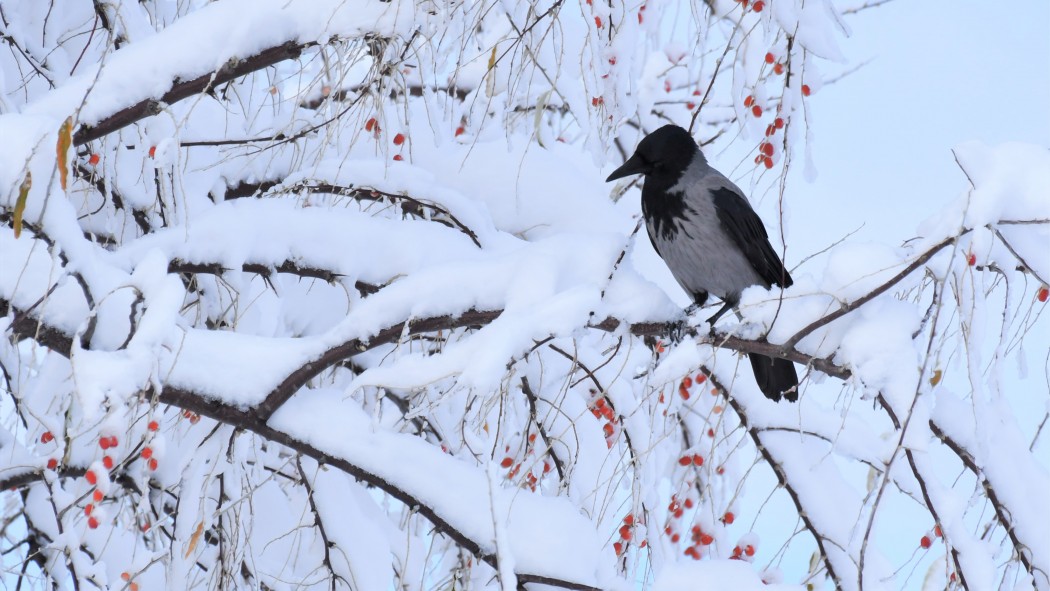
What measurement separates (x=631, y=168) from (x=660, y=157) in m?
0.11

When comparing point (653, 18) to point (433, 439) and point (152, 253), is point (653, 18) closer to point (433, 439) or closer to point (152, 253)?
point (152, 253)

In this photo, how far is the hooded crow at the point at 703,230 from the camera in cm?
335

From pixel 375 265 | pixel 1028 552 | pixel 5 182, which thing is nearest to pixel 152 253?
pixel 5 182

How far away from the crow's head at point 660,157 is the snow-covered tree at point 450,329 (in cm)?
31

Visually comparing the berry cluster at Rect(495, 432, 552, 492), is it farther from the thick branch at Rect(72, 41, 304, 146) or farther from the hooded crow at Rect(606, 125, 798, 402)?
the thick branch at Rect(72, 41, 304, 146)

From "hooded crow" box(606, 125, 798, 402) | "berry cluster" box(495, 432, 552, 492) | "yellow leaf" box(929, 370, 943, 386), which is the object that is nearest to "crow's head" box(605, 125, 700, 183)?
"hooded crow" box(606, 125, 798, 402)

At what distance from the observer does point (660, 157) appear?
3484 millimetres

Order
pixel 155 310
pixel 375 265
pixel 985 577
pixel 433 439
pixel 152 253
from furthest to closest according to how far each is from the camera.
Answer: pixel 433 439
pixel 375 265
pixel 985 577
pixel 152 253
pixel 155 310

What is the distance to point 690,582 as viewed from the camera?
199 centimetres

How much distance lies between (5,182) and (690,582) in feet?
5.10

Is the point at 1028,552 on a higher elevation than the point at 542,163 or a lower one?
lower

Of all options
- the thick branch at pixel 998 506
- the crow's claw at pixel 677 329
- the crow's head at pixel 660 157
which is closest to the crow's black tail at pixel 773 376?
the crow's head at pixel 660 157

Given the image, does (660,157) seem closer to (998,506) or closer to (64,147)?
(998,506)

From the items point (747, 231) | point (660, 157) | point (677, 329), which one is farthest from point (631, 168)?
point (677, 329)
